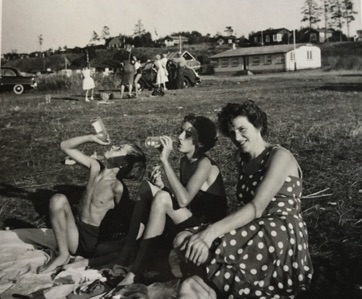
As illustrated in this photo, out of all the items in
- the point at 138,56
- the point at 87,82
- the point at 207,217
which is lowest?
the point at 207,217

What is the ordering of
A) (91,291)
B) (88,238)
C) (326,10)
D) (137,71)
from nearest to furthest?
(91,291), (88,238), (326,10), (137,71)

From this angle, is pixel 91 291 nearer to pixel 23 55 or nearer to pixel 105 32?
pixel 105 32

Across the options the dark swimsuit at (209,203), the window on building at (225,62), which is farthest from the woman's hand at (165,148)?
the window on building at (225,62)

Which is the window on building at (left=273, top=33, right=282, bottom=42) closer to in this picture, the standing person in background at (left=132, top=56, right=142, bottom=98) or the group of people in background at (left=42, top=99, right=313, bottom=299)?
the group of people in background at (left=42, top=99, right=313, bottom=299)

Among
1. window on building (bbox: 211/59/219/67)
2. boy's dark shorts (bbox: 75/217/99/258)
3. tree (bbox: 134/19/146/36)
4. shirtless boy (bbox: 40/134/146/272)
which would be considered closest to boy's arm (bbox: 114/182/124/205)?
shirtless boy (bbox: 40/134/146/272)

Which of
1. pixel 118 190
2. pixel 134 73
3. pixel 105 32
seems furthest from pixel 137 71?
pixel 118 190

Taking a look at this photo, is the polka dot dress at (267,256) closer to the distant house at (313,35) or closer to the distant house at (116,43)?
the distant house at (313,35)

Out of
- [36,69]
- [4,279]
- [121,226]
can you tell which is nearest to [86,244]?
[121,226]
